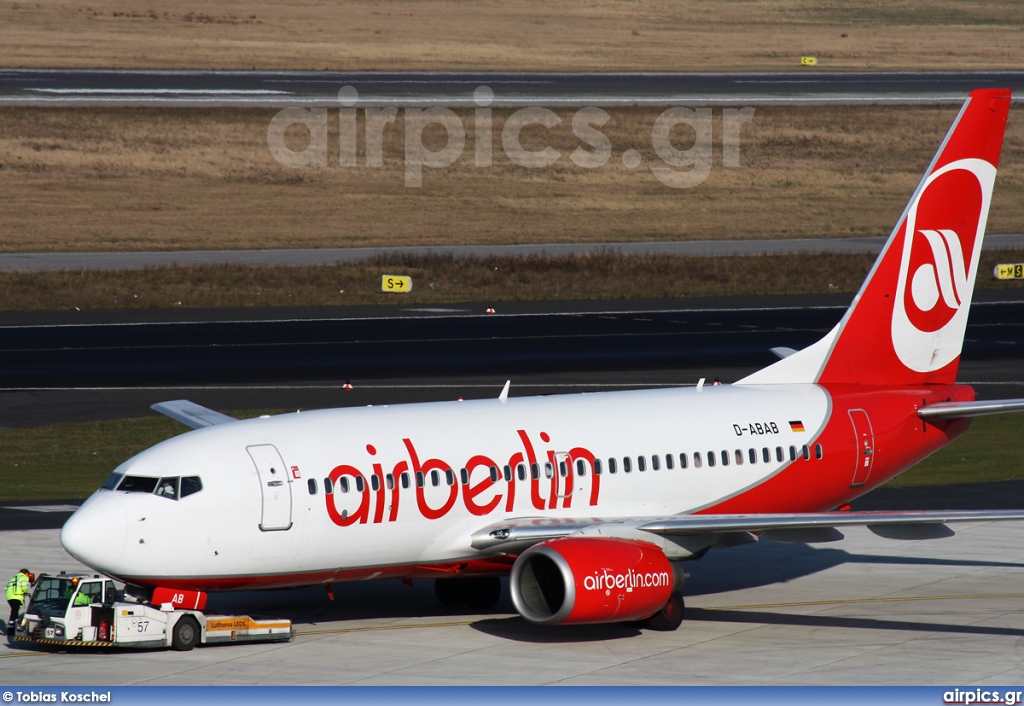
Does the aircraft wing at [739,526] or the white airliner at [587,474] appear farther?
the aircraft wing at [739,526]

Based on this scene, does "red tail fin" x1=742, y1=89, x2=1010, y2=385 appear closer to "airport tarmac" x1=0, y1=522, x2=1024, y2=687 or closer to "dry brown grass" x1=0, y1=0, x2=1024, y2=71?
"airport tarmac" x1=0, y1=522, x2=1024, y2=687

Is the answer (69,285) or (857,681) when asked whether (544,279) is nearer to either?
(69,285)

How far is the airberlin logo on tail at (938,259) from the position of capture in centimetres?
3600

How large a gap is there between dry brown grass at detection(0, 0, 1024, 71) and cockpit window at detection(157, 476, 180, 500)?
129 meters

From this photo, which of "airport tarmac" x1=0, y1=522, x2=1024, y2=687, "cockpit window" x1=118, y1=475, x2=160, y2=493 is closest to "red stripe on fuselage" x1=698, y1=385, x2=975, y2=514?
"airport tarmac" x1=0, y1=522, x2=1024, y2=687

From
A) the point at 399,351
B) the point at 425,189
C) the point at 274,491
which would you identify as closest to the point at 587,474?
the point at 274,491

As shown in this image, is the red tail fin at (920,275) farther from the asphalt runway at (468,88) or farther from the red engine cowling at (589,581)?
the asphalt runway at (468,88)

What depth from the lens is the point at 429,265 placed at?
85.9 meters

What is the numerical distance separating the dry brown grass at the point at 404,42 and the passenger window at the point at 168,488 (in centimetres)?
12888

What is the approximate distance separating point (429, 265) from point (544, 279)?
6.34m

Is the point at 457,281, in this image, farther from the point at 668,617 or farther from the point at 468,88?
the point at 468,88

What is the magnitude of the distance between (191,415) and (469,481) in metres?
10.0

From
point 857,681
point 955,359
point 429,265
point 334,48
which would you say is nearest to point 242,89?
point 334,48

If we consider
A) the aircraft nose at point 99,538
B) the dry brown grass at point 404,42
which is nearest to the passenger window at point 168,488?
the aircraft nose at point 99,538
